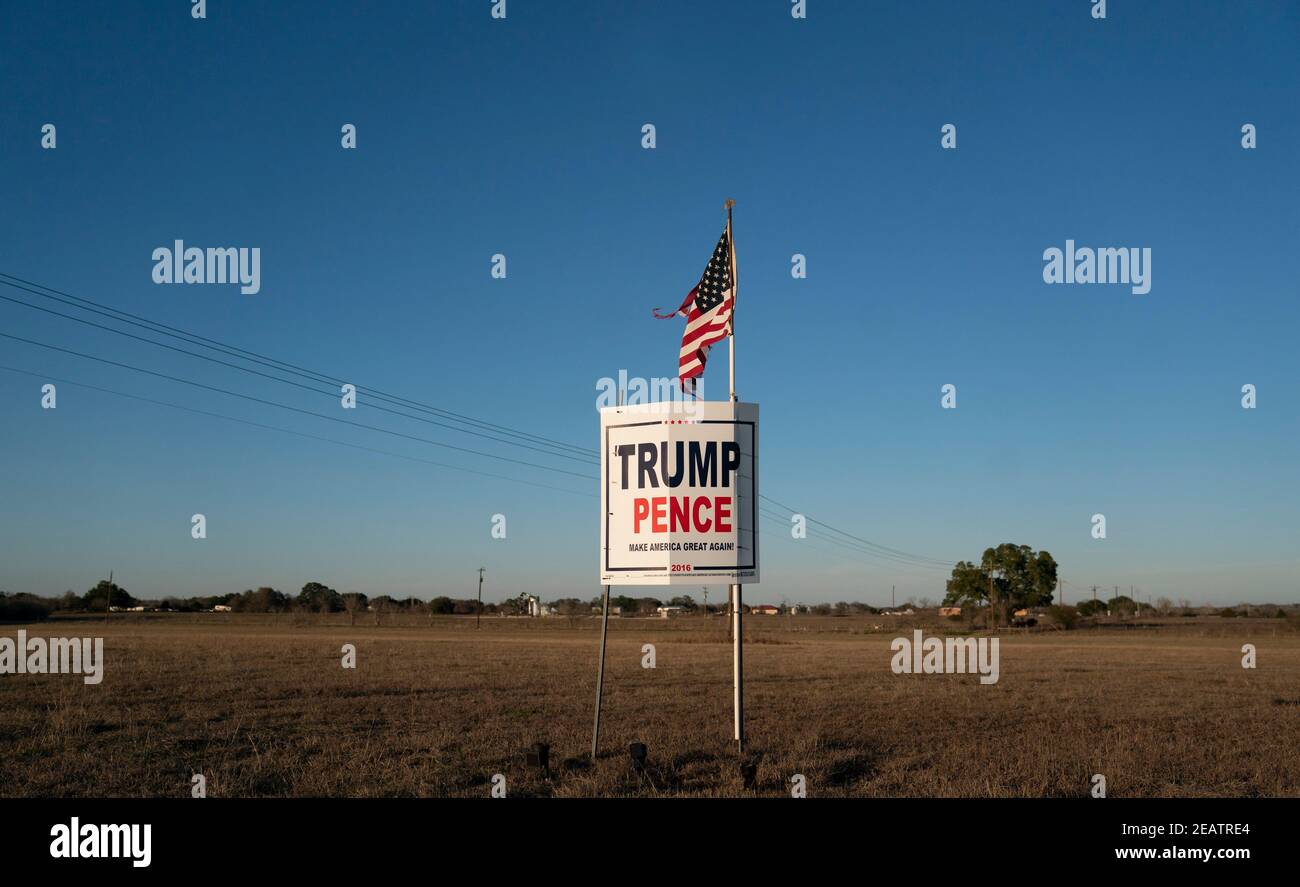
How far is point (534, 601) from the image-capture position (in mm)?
141875

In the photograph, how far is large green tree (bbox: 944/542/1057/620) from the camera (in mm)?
100625

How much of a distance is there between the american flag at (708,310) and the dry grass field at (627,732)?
222 inches

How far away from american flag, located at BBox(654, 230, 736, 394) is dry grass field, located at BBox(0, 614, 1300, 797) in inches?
222

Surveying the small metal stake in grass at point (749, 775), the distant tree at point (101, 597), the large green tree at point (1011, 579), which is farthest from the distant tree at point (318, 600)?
the small metal stake in grass at point (749, 775)

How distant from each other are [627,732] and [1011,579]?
95.3 metres

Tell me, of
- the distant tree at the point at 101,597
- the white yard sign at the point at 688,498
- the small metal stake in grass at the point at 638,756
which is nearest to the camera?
the small metal stake in grass at the point at 638,756

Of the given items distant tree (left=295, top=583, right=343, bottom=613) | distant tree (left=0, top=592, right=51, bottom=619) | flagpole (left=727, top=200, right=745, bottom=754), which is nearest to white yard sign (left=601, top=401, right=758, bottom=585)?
flagpole (left=727, top=200, right=745, bottom=754)

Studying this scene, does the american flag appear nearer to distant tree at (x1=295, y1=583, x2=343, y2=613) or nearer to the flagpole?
the flagpole

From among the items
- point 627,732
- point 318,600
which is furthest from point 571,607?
point 627,732

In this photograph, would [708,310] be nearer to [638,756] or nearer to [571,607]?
[638,756]

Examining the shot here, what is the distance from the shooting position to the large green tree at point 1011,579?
10062 cm

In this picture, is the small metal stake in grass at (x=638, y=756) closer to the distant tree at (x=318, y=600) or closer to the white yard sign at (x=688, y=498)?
the white yard sign at (x=688, y=498)
